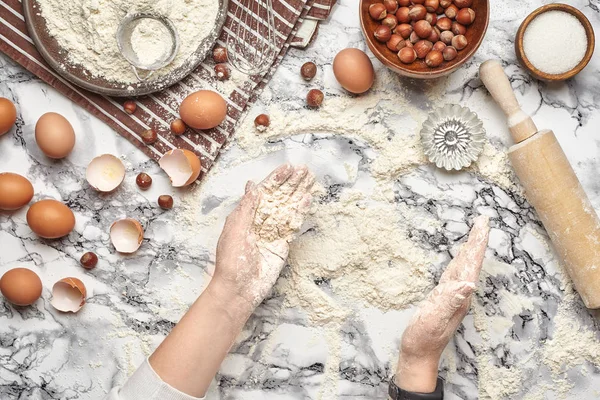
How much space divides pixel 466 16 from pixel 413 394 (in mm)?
965

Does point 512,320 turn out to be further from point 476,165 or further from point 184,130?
point 184,130

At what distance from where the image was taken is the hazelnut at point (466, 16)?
1765mm

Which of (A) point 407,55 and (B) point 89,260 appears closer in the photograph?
(A) point 407,55

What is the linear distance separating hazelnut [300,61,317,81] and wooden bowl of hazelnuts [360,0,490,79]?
172 mm

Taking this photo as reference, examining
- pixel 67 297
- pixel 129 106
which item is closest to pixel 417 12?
pixel 129 106

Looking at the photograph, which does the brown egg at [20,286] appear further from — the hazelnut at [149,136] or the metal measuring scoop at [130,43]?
the metal measuring scoop at [130,43]

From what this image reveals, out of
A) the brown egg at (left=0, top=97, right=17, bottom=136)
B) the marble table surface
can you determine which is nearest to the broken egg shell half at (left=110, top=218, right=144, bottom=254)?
the marble table surface

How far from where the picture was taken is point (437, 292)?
1754mm

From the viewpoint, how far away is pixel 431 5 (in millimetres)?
1773

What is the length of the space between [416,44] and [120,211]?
906mm

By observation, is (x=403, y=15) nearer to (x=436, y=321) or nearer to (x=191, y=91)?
(x=191, y=91)

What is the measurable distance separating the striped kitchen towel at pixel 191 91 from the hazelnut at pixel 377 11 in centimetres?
18

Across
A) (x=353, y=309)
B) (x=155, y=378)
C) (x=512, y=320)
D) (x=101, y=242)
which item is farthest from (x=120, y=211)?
(x=512, y=320)

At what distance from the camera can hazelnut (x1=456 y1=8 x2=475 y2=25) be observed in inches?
69.5
